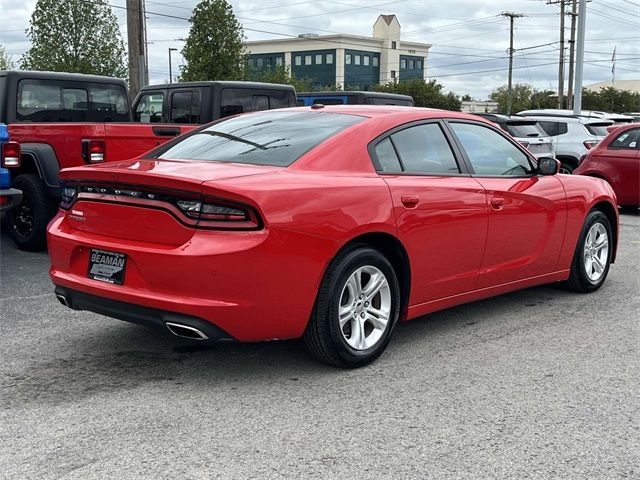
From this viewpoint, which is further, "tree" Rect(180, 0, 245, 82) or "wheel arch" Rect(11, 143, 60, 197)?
"tree" Rect(180, 0, 245, 82)

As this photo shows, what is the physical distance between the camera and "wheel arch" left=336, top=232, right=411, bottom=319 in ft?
14.9

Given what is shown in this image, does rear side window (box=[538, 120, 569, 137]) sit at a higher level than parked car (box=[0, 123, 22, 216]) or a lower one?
higher

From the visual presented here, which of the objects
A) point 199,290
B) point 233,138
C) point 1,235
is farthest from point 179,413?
point 1,235

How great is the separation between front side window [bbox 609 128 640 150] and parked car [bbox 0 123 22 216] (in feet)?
31.7

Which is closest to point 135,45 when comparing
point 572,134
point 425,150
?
point 572,134

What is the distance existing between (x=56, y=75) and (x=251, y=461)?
7657mm

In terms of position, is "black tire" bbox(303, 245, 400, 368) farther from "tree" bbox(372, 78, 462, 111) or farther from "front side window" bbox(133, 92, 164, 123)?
"tree" bbox(372, 78, 462, 111)

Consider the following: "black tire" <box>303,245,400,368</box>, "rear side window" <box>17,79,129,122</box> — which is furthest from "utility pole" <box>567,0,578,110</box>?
"black tire" <box>303,245,400,368</box>

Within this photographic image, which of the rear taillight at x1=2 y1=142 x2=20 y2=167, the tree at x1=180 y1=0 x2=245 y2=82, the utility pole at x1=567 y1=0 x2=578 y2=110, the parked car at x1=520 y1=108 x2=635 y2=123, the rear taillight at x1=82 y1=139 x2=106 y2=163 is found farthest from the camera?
the utility pole at x1=567 y1=0 x2=578 y2=110

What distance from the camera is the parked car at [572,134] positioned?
16984mm

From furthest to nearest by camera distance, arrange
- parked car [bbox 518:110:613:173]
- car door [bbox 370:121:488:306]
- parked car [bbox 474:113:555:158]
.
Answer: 1. parked car [bbox 518:110:613:173]
2. parked car [bbox 474:113:555:158]
3. car door [bbox 370:121:488:306]

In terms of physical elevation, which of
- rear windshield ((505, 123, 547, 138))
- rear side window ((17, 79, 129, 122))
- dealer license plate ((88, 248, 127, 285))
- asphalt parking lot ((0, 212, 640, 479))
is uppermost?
rear side window ((17, 79, 129, 122))

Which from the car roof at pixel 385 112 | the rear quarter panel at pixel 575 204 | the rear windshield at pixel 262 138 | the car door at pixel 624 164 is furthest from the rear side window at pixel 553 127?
the rear windshield at pixel 262 138

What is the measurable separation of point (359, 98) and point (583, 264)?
8.38 meters
